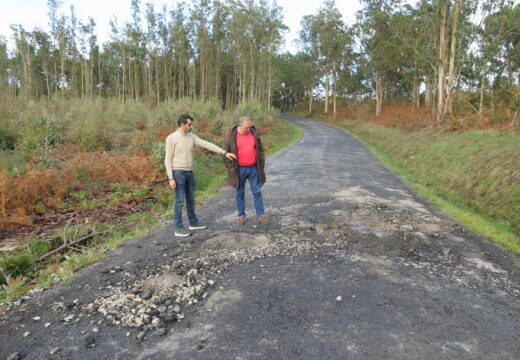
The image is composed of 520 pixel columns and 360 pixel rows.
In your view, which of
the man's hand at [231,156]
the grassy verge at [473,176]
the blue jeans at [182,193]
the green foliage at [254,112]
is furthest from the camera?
the green foliage at [254,112]

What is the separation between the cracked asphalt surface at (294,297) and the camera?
3.00 meters

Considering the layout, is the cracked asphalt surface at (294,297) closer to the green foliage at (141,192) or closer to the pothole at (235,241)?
the pothole at (235,241)

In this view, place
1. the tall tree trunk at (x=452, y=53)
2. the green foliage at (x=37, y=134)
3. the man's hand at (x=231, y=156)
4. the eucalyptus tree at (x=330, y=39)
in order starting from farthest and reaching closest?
the eucalyptus tree at (x=330, y=39) < the tall tree trunk at (x=452, y=53) < the green foliage at (x=37, y=134) < the man's hand at (x=231, y=156)

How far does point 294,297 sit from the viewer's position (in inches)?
148

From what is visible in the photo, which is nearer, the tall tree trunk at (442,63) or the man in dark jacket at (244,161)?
the man in dark jacket at (244,161)

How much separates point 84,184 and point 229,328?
7540 mm

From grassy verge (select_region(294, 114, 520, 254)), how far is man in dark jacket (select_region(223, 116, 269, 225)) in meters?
4.04

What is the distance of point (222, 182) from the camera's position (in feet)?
35.4

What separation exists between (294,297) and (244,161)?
3145 mm

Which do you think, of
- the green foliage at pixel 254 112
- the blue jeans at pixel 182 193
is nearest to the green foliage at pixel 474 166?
the blue jeans at pixel 182 193

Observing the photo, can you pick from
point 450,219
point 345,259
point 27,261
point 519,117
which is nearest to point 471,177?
point 450,219

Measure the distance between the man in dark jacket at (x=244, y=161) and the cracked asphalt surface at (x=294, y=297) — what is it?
0.48 meters

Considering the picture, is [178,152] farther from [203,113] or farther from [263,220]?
[203,113]

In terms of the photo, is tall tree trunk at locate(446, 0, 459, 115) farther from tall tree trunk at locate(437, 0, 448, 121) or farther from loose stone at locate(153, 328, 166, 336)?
loose stone at locate(153, 328, 166, 336)
